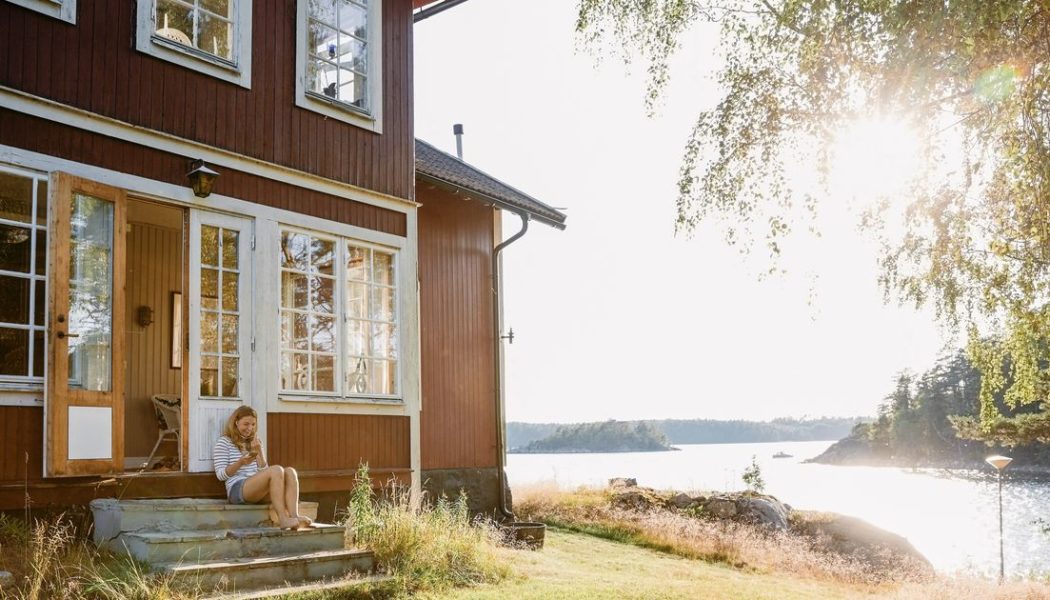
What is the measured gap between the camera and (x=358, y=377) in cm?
898

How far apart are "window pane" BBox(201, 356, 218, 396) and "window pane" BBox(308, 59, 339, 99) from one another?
2.74 meters

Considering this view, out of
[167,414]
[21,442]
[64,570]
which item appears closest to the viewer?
[64,570]

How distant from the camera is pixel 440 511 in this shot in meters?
9.52

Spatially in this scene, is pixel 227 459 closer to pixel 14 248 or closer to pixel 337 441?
pixel 337 441

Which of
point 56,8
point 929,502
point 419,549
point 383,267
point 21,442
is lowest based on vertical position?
point 929,502

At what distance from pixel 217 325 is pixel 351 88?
9.61 feet

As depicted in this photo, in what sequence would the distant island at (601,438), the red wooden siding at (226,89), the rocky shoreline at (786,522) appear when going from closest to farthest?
1. the red wooden siding at (226,89)
2. the rocky shoreline at (786,522)
3. the distant island at (601,438)

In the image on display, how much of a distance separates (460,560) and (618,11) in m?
4.98

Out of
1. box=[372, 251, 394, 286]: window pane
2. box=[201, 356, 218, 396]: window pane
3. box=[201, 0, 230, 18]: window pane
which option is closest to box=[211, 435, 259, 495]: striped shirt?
box=[201, 356, 218, 396]: window pane

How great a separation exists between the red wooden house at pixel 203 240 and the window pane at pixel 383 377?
0.8 inches

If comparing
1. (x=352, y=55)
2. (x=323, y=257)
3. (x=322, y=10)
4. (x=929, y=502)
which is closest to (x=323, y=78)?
(x=352, y=55)

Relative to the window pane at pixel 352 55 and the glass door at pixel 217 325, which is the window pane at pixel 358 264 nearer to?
the glass door at pixel 217 325

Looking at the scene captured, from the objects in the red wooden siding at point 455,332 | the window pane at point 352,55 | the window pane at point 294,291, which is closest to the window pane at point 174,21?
the window pane at point 352,55

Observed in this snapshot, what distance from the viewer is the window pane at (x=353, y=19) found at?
923 centimetres
